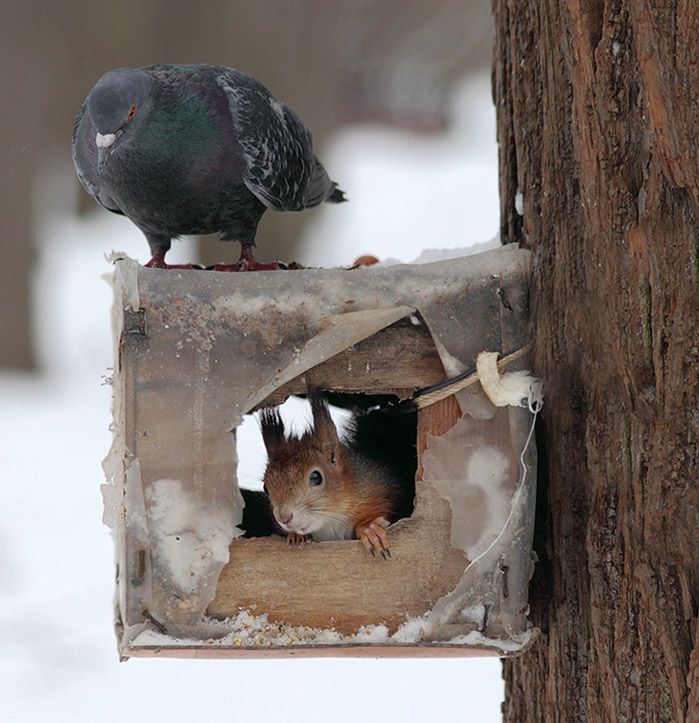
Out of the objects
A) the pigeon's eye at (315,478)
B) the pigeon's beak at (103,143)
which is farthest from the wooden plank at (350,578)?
the pigeon's beak at (103,143)

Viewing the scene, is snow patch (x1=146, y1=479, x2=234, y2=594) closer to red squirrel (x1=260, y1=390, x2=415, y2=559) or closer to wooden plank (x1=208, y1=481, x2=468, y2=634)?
wooden plank (x1=208, y1=481, x2=468, y2=634)

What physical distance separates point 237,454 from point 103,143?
3.10ft

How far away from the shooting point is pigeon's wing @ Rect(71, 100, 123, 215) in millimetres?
2936

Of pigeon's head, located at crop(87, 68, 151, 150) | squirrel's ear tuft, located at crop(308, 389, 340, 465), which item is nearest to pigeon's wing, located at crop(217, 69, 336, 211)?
pigeon's head, located at crop(87, 68, 151, 150)

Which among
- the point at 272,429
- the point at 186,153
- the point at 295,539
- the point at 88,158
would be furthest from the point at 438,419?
the point at 88,158

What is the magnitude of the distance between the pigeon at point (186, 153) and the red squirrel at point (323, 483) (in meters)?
0.43

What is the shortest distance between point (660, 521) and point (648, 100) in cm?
71

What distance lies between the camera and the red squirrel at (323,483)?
2559mm

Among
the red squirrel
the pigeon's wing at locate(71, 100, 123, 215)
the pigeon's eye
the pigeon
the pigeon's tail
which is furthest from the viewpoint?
the pigeon's tail

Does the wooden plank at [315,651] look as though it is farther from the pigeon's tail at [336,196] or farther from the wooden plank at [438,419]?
the pigeon's tail at [336,196]

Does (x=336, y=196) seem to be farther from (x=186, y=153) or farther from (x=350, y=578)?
(x=350, y=578)

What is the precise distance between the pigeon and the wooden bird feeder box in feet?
1.79

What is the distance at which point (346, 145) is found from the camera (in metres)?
6.58

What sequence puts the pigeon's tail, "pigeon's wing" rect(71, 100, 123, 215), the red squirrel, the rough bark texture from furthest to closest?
the pigeon's tail
"pigeon's wing" rect(71, 100, 123, 215)
the red squirrel
the rough bark texture
